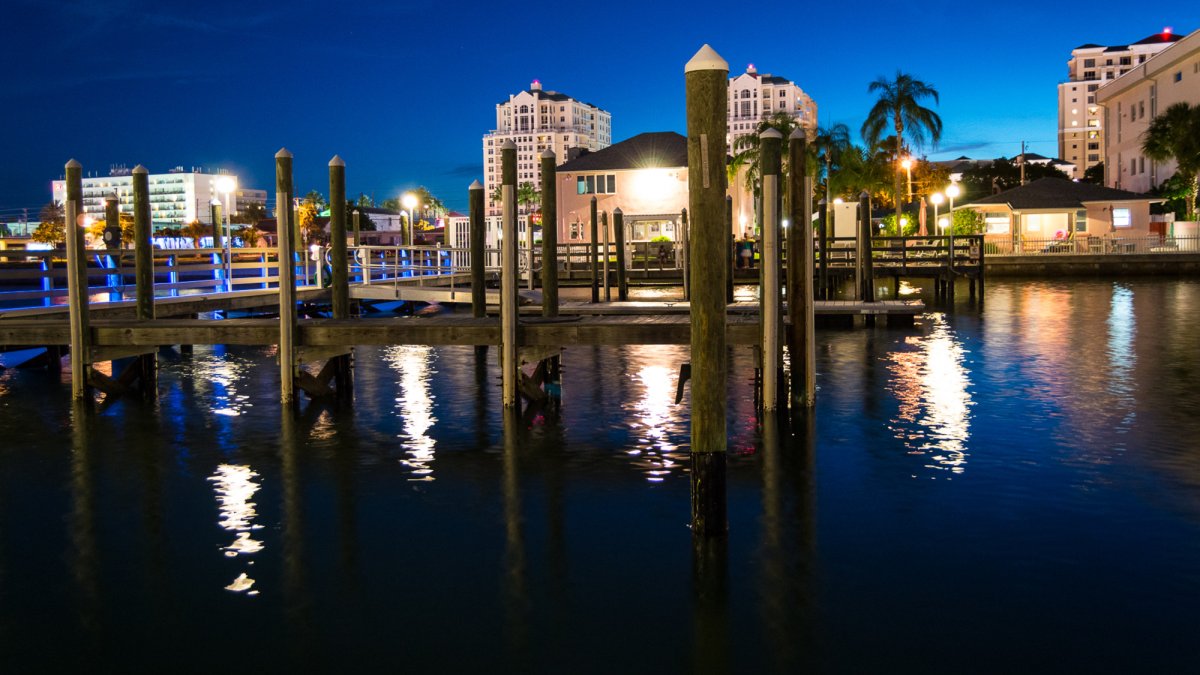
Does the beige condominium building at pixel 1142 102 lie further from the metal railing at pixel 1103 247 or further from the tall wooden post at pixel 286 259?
the tall wooden post at pixel 286 259

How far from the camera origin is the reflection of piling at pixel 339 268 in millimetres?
16641

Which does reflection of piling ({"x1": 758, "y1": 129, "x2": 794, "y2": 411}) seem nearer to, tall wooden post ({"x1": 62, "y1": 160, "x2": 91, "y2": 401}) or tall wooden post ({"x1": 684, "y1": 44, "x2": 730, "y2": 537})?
tall wooden post ({"x1": 684, "y1": 44, "x2": 730, "y2": 537})

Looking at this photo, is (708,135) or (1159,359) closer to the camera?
(708,135)

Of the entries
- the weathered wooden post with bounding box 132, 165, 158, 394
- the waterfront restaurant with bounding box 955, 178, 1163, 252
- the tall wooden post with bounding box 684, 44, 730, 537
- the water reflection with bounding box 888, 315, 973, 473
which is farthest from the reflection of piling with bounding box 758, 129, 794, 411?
the waterfront restaurant with bounding box 955, 178, 1163, 252

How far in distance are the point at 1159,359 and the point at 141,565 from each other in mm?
18386

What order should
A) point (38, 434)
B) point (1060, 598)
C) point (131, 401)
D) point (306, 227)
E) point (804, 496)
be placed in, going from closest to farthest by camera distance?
point (1060, 598) < point (804, 496) < point (38, 434) < point (131, 401) < point (306, 227)

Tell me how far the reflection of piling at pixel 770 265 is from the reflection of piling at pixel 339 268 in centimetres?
629

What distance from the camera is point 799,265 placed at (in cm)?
1392

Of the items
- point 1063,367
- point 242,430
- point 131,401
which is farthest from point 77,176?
point 1063,367

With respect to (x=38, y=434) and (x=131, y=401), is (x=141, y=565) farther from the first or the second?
(x=131, y=401)

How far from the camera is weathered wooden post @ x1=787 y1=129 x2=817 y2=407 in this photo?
14.0 metres

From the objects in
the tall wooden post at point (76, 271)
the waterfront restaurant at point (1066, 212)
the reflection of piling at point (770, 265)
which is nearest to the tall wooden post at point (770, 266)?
the reflection of piling at point (770, 265)

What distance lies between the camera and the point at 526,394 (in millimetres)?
15766

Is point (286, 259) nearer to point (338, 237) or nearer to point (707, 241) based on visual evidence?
point (338, 237)
